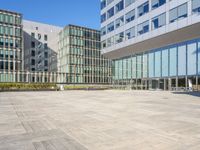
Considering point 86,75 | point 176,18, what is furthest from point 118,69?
point 86,75

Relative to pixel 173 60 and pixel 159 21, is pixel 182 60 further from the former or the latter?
pixel 159 21

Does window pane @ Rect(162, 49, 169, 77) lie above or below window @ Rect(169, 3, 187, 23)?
below

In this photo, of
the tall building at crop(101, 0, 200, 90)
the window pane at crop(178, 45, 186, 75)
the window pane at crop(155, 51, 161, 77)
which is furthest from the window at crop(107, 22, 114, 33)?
the window pane at crop(178, 45, 186, 75)

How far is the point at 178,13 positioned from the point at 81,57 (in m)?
59.3

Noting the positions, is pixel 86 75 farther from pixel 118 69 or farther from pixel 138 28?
pixel 138 28

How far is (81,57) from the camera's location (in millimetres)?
88438

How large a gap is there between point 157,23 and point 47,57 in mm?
73214

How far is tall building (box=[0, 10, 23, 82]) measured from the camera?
245 ft

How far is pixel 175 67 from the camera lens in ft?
132

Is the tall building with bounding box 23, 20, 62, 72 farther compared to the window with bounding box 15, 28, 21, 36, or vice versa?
the tall building with bounding box 23, 20, 62, 72

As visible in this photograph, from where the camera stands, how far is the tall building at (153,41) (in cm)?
3306

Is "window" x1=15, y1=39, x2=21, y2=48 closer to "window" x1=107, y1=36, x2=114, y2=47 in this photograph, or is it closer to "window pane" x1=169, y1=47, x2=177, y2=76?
"window" x1=107, y1=36, x2=114, y2=47

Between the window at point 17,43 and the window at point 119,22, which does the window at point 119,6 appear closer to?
the window at point 119,22

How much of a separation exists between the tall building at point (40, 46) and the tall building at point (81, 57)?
27.2 feet
